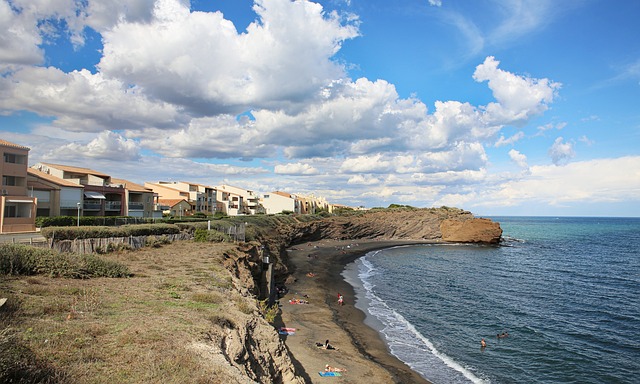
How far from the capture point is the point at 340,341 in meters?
23.9

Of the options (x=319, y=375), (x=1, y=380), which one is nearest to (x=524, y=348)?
(x=319, y=375)

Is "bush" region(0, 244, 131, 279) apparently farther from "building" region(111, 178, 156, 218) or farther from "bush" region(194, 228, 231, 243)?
"building" region(111, 178, 156, 218)

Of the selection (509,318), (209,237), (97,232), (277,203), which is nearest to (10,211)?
(97,232)

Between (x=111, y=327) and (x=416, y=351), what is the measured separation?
1863cm

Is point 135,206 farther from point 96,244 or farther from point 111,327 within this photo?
point 111,327

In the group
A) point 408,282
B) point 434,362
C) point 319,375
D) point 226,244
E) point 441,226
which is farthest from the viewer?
point 441,226

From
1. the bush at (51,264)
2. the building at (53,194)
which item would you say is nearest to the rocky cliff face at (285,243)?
the bush at (51,264)

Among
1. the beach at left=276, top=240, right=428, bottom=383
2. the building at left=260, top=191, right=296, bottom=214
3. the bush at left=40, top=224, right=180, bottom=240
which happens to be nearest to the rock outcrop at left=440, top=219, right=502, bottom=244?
the building at left=260, top=191, right=296, bottom=214

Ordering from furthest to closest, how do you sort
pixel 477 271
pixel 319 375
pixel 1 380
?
pixel 477 271, pixel 319 375, pixel 1 380

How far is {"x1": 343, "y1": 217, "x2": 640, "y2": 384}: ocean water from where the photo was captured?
823 inches

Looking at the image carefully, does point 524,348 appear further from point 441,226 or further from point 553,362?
point 441,226

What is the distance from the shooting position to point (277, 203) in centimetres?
11919

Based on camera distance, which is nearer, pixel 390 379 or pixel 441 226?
pixel 390 379

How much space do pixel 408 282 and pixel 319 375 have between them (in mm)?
28243
